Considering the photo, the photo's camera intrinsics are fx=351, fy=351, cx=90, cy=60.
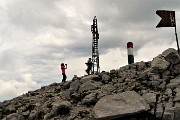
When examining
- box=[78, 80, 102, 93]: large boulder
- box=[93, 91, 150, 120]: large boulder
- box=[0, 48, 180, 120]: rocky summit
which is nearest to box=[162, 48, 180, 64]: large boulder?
box=[0, 48, 180, 120]: rocky summit

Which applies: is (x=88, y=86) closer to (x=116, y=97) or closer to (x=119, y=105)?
(x=116, y=97)

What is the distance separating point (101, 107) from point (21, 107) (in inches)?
350

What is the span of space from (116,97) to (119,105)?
946mm

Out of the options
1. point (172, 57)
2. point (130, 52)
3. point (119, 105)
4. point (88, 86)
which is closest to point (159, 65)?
point (172, 57)

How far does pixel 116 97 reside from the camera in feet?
74.8

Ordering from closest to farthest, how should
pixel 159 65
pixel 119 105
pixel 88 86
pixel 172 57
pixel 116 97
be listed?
pixel 119 105
pixel 116 97
pixel 159 65
pixel 172 57
pixel 88 86

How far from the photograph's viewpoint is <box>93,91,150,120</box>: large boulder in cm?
2123

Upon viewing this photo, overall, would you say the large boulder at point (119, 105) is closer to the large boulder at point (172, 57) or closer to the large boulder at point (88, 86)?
the large boulder at point (88, 86)

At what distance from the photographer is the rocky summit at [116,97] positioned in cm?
2150

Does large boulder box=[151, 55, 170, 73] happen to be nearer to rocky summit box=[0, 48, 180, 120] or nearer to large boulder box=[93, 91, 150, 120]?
rocky summit box=[0, 48, 180, 120]

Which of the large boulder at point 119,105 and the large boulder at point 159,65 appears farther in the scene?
the large boulder at point 159,65

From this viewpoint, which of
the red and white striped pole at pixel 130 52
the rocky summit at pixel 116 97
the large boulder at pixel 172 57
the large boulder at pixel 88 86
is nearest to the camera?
the rocky summit at pixel 116 97

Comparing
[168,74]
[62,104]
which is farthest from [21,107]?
[168,74]

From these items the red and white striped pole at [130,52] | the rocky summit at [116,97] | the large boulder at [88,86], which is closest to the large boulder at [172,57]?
the rocky summit at [116,97]
